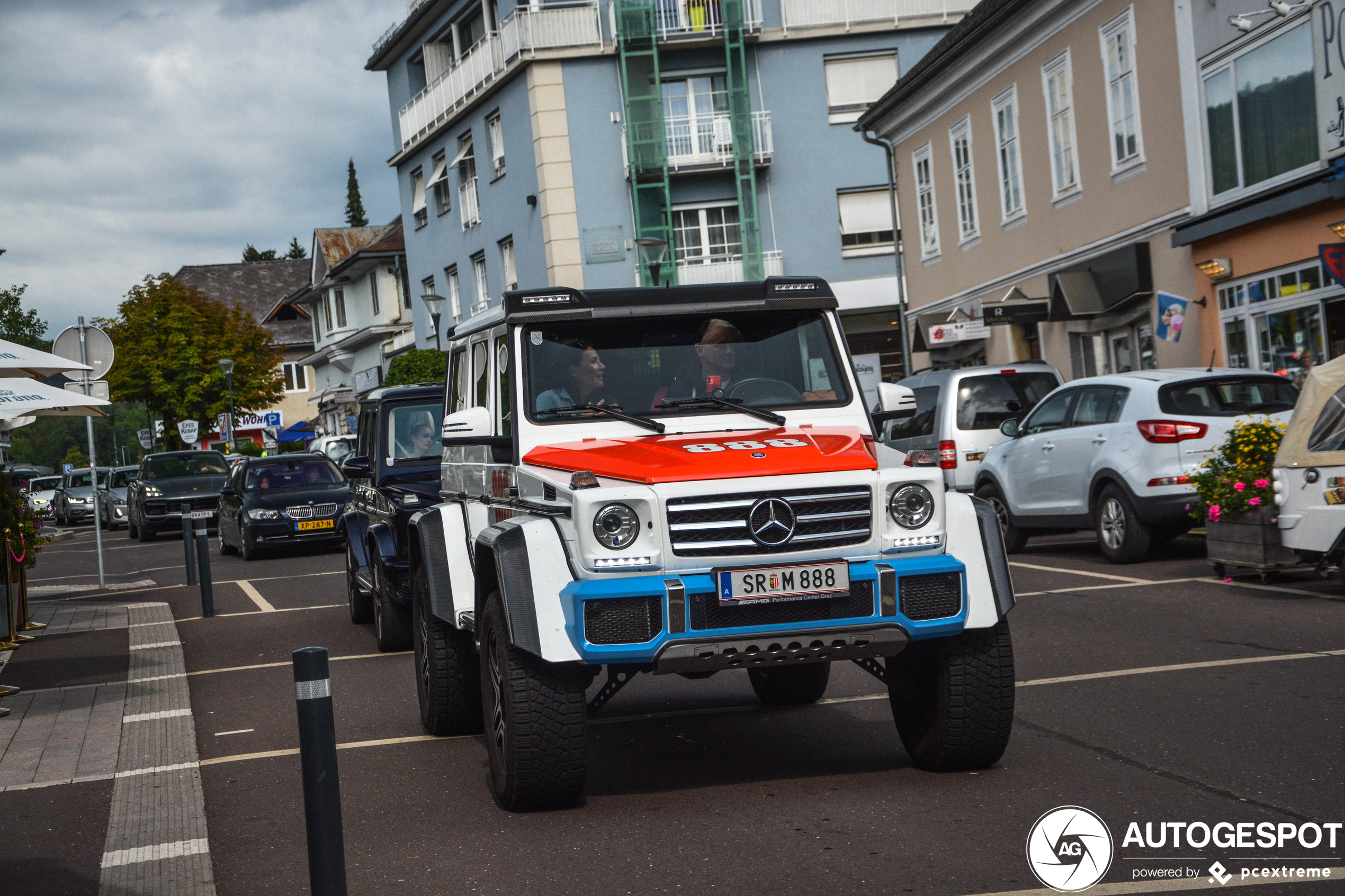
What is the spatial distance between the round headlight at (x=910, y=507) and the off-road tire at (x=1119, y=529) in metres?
8.14

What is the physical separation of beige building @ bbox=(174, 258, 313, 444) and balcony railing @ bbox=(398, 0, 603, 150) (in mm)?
42198

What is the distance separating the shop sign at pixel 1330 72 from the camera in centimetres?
1645

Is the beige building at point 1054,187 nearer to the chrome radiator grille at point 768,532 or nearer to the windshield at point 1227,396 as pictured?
the windshield at point 1227,396

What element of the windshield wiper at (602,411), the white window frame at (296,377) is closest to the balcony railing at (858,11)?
the windshield wiper at (602,411)

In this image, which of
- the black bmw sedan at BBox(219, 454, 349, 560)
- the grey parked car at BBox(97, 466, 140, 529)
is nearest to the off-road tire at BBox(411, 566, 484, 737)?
the black bmw sedan at BBox(219, 454, 349, 560)

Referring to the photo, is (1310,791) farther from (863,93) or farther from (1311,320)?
(863,93)

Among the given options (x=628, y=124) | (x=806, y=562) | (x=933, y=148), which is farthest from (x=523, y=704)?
(x=628, y=124)

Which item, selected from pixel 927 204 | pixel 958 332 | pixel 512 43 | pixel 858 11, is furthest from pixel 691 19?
pixel 958 332

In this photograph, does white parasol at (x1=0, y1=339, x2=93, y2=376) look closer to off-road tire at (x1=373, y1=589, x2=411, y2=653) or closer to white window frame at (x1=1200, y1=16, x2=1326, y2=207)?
off-road tire at (x1=373, y1=589, x2=411, y2=653)

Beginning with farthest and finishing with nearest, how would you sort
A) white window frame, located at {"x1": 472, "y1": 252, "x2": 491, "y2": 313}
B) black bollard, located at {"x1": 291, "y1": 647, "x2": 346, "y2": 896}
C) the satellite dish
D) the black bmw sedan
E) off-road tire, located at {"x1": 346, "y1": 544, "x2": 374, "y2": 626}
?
1. white window frame, located at {"x1": 472, "y1": 252, "x2": 491, "y2": 313}
2. the black bmw sedan
3. the satellite dish
4. off-road tire, located at {"x1": 346, "y1": 544, "x2": 374, "y2": 626}
5. black bollard, located at {"x1": 291, "y1": 647, "x2": 346, "y2": 896}

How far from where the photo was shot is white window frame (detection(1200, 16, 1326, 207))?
1769 cm

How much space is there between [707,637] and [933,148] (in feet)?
86.1

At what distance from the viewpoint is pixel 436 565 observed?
7102mm

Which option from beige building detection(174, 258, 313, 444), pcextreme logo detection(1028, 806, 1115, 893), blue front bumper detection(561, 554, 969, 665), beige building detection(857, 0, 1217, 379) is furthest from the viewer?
beige building detection(174, 258, 313, 444)
